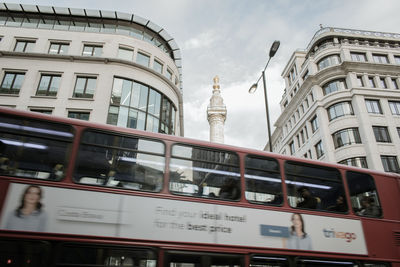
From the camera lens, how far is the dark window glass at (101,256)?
15.2 ft

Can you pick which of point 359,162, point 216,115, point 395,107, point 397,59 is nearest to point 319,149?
point 359,162

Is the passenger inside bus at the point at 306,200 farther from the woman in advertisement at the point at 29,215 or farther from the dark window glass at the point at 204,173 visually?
the woman in advertisement at the point at 29,215

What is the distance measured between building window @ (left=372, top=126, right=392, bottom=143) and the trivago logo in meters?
28.0

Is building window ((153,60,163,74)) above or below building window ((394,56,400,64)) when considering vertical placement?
below

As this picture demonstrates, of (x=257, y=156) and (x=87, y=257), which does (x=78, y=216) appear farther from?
(x=257, y=156)

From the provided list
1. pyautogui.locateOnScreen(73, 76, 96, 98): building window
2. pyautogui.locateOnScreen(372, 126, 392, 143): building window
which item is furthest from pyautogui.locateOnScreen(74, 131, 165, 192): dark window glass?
pyautogui.locateOnScreen(372, 126, 392, 143): building window

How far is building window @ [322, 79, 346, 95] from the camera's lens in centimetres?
3422

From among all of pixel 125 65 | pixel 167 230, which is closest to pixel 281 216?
pixel 167 230

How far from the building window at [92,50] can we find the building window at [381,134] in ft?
98.3

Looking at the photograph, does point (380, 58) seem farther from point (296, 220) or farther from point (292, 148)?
point (296, 220)

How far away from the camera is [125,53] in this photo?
983 inches

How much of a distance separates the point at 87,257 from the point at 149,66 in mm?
22633

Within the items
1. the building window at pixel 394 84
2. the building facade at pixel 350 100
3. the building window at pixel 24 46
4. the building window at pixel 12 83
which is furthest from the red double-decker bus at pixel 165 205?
the building window at pixel 394 84

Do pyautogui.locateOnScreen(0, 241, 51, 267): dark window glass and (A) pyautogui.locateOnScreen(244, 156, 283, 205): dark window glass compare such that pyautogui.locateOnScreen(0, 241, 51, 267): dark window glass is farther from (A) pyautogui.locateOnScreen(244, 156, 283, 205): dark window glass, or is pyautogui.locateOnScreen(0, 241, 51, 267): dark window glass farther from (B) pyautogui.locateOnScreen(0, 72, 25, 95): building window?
(B) pyautogui.locateOnScreen(0, 72, 25, 95): building window
